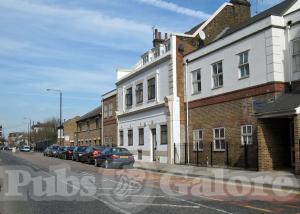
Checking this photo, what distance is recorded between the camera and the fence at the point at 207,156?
80.8 feet

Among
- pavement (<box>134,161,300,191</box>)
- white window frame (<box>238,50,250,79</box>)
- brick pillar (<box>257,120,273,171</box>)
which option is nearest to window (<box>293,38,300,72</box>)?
white window frame (<box>238,50,250,79</box>)

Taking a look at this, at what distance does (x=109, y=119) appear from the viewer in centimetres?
4988

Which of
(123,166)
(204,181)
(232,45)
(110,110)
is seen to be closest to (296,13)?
(232,45)

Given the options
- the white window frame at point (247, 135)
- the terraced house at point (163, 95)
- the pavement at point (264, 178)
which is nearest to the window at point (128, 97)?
the terraced house at point (163, 95)

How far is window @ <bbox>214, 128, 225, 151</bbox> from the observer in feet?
88.0

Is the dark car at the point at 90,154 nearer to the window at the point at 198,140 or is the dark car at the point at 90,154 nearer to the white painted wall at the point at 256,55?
the window at the point at 198,140

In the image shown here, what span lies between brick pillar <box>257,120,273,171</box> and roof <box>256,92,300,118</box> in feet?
2.22

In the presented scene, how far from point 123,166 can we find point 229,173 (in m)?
10.1

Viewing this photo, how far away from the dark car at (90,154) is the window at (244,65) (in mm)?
13728

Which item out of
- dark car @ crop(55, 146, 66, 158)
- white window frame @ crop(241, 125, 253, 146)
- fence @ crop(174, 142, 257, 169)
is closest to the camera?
white window frame @ crop(241, 125, 253, 146)

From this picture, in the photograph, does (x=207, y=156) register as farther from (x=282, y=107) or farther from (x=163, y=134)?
(x=282, y=107)

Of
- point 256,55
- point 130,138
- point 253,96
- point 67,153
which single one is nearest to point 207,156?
point 253,96

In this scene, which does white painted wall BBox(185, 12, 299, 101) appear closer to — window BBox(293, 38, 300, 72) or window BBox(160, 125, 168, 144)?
window BBox(293, 38, 300, 72)

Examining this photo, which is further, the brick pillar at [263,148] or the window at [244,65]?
the window at [244,65]
